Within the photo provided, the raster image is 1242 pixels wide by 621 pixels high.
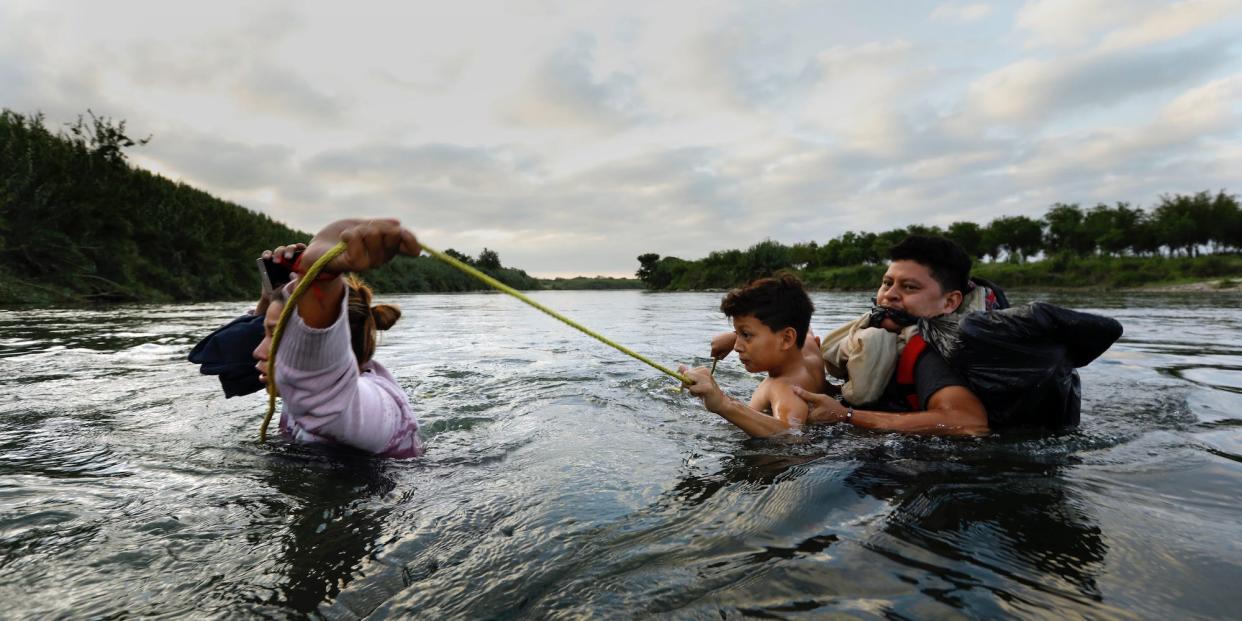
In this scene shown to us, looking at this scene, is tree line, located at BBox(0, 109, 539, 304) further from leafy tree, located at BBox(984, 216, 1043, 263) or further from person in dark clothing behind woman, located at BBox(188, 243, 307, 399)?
leafy tree, located at BBox(984, 216, 1043, 263)

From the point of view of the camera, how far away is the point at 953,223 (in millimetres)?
68562

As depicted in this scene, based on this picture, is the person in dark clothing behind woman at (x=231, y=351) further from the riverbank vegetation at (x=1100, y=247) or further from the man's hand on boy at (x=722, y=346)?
the riverbank vegetation at (x=1100, y=247)

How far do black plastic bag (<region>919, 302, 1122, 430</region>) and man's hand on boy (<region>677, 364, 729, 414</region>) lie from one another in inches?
55.4

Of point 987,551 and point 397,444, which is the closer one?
point 987,551

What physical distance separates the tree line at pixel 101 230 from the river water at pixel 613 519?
1698cm

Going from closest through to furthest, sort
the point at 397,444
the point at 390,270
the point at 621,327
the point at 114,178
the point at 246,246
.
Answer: the point at 397,444 < the point at 621,327 < the point at 114,178 < the point at 246,246 < the point at 390,270

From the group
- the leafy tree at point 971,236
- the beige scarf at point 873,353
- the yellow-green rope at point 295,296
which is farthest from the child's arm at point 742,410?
the leafy tree at point 971,236

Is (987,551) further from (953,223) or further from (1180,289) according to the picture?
(953,223)

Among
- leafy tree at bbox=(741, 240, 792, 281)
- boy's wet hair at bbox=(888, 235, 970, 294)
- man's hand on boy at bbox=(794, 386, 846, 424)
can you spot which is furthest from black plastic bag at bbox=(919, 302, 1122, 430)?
leafy tree at bbox=(741, 240, 792, 281)

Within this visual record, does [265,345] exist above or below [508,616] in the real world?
above

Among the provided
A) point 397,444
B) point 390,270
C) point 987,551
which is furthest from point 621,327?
point 390,270

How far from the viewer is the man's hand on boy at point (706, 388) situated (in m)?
3.02

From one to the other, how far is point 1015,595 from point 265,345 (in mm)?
2787

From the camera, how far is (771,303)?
12.5ft
